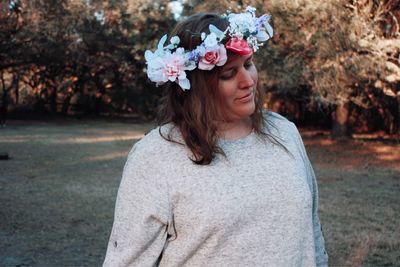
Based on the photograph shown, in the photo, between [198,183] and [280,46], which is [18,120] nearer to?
[280,46]

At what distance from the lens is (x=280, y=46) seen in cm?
1173

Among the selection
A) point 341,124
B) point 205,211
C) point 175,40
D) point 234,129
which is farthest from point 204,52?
point 341,124

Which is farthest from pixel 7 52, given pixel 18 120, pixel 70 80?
pixel 70 80

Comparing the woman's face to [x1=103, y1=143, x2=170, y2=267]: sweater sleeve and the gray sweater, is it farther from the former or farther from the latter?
[x1=103, y1=143, x2=170, y2=267]: sweater sleeve

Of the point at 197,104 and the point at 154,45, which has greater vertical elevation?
the point at 154,45

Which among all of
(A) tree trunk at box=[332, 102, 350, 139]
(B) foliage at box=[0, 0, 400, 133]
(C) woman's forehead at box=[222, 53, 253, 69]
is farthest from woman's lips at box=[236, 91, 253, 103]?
(A) tree trunk at box=[332, 102, 350, 139]

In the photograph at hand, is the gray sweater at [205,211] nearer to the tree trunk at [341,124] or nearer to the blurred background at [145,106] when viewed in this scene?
the blurred background at [145,106]

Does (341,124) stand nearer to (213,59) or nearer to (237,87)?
(237,87)

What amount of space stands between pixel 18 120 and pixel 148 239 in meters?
25.0

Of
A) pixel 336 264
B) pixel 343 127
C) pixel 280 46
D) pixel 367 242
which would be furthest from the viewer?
pixel 343 127

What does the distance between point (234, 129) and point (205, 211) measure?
12.4 inches

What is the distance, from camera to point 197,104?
153cm

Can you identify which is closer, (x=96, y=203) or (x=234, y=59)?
(x=234, y=59)

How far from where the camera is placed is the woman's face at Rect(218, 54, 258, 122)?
156cm
